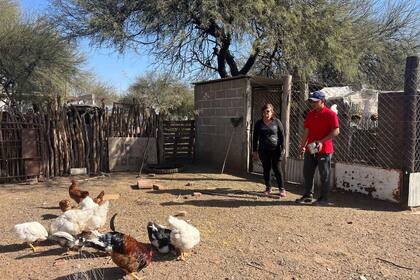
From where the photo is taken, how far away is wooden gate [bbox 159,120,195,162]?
13.2 meters

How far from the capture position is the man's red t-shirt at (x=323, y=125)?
716cm

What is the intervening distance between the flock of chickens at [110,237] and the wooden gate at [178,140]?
7.61m

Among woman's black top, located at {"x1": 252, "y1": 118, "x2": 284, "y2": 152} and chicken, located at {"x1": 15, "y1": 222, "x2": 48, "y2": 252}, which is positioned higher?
woman's black top, located at {"x1": 252, "y1": 118, "x2": 284, "y2": 152}

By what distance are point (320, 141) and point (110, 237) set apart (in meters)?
4.11

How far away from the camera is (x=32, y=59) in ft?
55.5

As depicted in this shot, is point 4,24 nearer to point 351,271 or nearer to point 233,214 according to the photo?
point 233,214

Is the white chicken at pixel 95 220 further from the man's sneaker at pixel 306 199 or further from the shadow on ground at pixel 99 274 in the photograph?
the man's sneaker at pixel 306 199

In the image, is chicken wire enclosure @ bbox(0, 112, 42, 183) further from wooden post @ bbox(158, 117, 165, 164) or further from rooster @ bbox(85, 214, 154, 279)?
rooster @ bbox(85, 214, 154, 279)

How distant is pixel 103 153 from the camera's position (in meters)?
11.6

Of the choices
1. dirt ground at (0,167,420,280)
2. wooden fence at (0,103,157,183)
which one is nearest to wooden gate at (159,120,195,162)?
wooden fence at (0,103,157,183)

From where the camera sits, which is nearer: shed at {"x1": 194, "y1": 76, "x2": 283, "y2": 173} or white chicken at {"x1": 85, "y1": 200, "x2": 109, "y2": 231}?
white chicken at {"x1": 85, "y1": 200, "x2": 109, "y2": 231}

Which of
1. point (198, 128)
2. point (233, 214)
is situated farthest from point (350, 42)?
point (233, 214)

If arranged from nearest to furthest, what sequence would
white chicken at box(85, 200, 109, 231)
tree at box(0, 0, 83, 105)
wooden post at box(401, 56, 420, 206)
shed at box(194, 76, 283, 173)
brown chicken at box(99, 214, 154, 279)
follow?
brown chicken at box(99, 214, 154, 279) < white chicken at box(85, 200, 109, 231) < wooden post at box(401, 56, 420, 206) < shed at box(194, 76, 283, 173) < tree at box(0, 0, 83, 105)

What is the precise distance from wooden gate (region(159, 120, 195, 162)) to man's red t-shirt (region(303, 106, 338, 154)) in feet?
20.2
